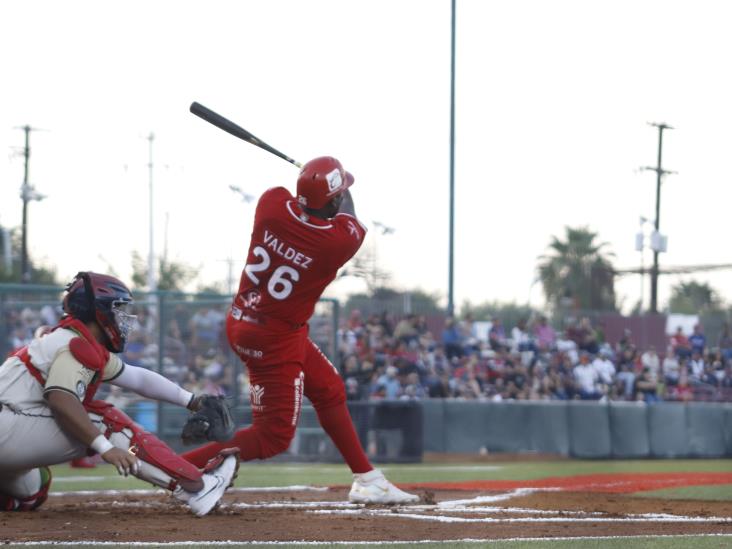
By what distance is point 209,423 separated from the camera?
22.5 feet

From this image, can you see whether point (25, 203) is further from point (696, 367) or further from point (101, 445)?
point (101, 445)

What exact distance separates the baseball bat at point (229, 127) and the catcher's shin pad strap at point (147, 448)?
2.43 m

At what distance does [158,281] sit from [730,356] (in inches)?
1045

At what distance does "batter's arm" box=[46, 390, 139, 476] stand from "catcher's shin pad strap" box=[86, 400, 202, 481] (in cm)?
16

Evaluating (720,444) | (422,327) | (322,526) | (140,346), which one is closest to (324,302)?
(140,346)

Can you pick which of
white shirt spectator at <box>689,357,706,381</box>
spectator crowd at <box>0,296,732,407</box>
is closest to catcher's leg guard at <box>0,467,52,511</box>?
spectator crowd at <box>0,296,732,407</box>

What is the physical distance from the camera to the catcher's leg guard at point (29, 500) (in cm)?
714

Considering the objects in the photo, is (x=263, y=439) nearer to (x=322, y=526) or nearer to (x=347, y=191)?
(x=322, y=526)

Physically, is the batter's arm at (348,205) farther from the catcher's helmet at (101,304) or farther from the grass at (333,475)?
the grass at (333,475)

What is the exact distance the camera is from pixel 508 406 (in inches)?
698

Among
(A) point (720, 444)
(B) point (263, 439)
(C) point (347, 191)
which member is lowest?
(A) point (720, 444)

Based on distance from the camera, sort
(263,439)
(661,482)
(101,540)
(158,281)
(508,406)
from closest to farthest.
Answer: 1. (101,540)
2. (263,439)
3. (661,482)
4. (508,406)
5. (158,281)

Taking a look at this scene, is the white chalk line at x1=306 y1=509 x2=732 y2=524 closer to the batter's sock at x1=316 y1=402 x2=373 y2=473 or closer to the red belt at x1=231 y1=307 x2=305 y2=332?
the batter's sock at x1=316 y1=402 x2=373 y2=473

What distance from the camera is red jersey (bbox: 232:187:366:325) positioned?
7.28m
